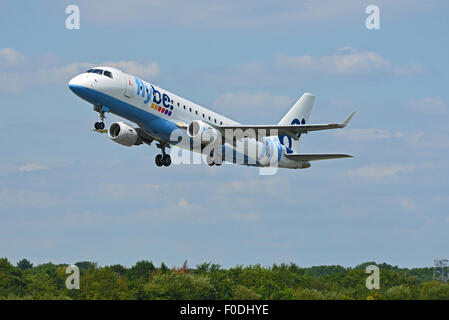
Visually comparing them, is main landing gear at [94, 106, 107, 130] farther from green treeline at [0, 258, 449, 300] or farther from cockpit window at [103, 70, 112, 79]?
green treeline at [0, 258, 449, 300]

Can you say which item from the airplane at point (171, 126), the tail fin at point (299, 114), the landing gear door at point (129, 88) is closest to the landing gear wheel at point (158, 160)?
the airplane at point (171, 126)

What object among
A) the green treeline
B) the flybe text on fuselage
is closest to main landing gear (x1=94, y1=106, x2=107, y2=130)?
the flybe text on fuselage

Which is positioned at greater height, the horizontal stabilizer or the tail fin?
A: the tail fin

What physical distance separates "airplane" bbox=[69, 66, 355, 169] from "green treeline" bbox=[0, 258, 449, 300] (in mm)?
26324

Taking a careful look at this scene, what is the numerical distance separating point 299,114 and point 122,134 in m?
23.8

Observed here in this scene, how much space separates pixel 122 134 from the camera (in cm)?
6281

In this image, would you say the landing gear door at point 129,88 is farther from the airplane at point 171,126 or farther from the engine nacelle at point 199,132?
the engine nacelle at point 199,132

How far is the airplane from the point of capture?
56.8 metres

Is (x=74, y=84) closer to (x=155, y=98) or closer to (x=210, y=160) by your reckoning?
(x=155, y=98)

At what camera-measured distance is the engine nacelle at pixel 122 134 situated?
6284 cm

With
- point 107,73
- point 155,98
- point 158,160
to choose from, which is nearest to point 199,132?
point 155,98
